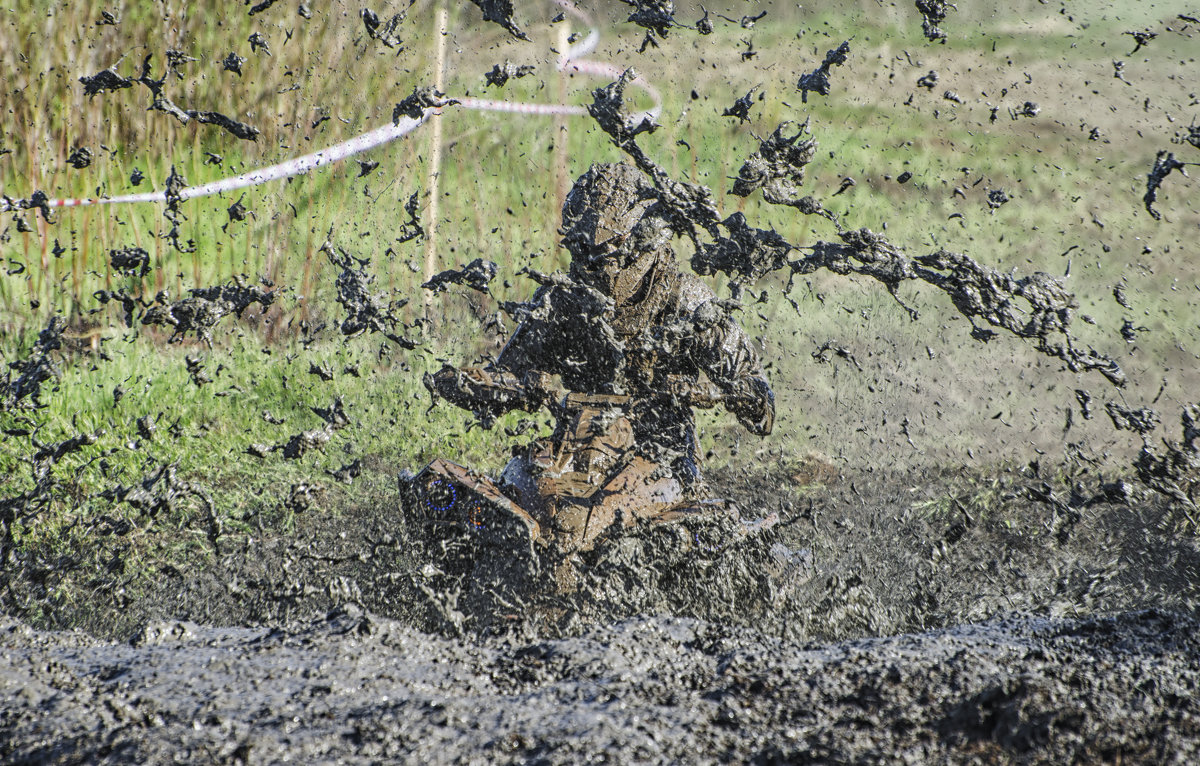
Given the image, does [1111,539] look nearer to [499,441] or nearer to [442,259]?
[499,441]

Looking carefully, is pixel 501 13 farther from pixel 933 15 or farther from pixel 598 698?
pixel 598 698

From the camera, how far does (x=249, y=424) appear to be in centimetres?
609

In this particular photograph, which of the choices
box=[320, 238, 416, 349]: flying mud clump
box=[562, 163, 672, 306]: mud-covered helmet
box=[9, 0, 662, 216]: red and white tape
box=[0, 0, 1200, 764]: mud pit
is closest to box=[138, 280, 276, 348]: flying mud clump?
box=[0, 0, 1200, 764]: mud pit

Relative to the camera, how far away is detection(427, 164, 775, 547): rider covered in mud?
364cm

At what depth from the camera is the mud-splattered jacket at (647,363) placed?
375cm

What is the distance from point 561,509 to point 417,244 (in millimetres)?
4265

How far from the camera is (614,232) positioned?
365 cm

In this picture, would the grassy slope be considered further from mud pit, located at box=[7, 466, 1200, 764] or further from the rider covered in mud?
mud pit, located at box=[7, 466, 1200, 764]

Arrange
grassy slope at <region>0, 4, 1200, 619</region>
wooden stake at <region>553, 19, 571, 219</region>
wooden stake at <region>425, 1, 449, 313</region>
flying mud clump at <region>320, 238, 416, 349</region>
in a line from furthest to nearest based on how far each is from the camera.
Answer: wooden stake at <region>553, 19, 571, 219</region> → wooden stake at <region>425, 1, 449, 313</region> → grassy slope at <region>0, 4, 1200, 619</region> → flying mud clump at <region>320, 238, 416, 349</region>

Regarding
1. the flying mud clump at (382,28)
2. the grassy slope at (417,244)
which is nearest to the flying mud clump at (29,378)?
the grassy slope at (417,244)

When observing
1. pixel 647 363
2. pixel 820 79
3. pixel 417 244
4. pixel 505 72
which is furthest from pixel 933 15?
pixel 417 244

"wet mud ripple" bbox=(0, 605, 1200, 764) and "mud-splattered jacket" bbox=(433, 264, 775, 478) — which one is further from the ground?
"mud-splattered jacket" bbox=(433, 264, 775, 478)

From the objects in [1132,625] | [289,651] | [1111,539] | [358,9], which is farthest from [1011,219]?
[289,651]

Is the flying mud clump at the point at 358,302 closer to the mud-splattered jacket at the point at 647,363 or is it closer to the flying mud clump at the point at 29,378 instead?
the mud-splattered jacket at the point at 647,363
